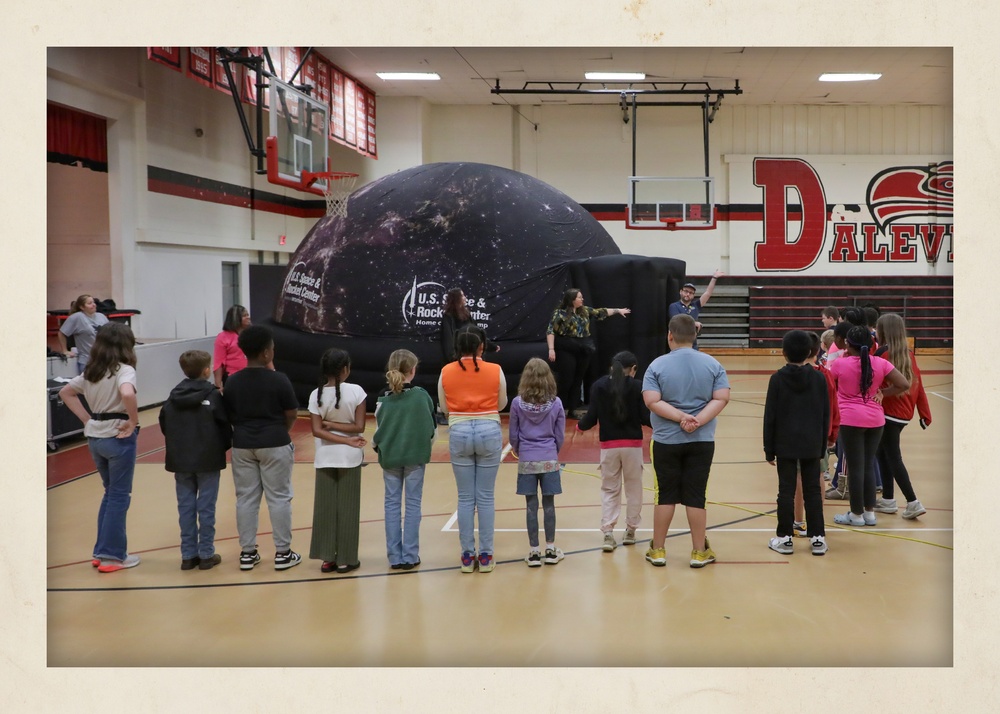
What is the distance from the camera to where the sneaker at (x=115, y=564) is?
552 centimetres

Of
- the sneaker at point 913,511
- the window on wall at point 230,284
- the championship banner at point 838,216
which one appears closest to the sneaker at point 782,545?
the sneaker at point 913,511

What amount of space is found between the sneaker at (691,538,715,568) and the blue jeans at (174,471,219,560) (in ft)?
9.78

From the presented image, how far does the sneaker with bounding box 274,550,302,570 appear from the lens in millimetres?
5527

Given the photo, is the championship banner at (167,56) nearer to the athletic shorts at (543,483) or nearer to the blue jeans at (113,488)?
the blue jeans at (113,488)

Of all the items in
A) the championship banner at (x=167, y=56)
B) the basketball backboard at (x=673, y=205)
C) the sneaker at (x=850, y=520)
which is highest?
the championship banner at (x=167, y=56)

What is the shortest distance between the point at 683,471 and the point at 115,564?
11.7ft

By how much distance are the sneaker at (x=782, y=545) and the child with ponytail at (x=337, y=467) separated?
2687mm

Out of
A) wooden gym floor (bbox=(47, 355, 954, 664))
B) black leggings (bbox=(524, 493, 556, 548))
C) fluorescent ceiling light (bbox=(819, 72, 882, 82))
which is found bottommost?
wooden gym floor (bbox=(47, 355, 954, 664))

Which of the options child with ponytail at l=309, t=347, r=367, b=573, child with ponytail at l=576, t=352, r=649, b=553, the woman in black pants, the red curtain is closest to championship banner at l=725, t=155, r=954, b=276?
the woman in black pants

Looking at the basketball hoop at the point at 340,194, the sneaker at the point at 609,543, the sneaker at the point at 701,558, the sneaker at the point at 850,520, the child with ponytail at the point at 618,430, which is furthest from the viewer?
the basketball hoop at the point at 340,194

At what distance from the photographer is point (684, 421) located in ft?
17.0

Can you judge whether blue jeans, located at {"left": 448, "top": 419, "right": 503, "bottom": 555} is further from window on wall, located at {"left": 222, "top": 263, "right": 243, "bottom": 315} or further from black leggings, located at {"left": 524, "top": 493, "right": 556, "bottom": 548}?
window on wall, located at {"left": 222, "top": 263, "right": 243, "bottom": 315}

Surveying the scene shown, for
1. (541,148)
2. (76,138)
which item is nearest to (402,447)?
(76,138)

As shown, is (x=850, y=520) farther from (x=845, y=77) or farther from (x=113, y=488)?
(x=845, y=77)
